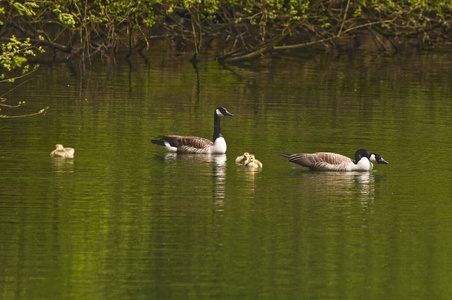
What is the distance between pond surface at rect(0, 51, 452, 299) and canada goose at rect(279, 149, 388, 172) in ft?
0.69

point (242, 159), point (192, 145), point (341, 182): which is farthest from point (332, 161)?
point (192, 145)

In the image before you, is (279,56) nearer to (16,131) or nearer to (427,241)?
(16,131)

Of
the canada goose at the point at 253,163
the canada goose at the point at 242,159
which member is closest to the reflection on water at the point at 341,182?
the canada goose at the point at 253,163

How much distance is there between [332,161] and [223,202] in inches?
158

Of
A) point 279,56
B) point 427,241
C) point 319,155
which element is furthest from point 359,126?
point 279,56

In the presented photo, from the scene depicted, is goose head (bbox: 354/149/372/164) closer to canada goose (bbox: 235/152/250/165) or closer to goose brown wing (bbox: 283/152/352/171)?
goose brown wing (bbox: 283/152/352/171)

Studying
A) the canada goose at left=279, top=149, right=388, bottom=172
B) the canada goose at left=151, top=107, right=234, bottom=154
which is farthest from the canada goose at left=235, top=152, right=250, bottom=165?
the canada goose at left=151, top=107, right=234, bottom=154

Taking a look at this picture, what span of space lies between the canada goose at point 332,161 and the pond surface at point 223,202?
21 cm

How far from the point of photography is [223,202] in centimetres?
1822

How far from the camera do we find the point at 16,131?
26172 mm

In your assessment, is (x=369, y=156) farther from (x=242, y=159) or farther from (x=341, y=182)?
(x=242, y=159)

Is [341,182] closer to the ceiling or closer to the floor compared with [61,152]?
closer to the floor

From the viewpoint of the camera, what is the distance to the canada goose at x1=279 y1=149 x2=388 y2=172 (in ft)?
71.0

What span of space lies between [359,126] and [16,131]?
322 inches
